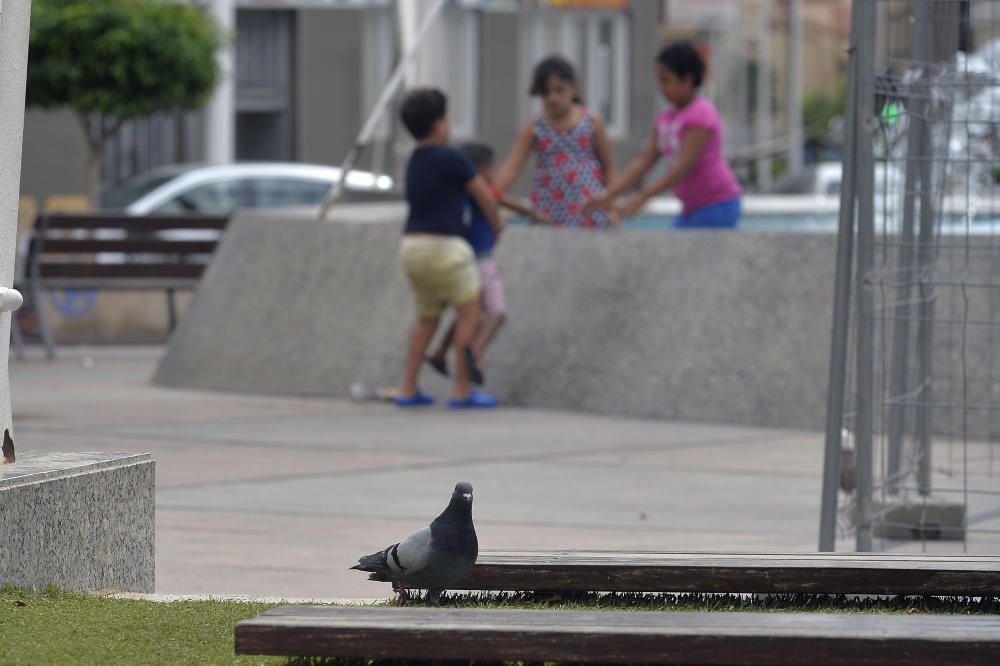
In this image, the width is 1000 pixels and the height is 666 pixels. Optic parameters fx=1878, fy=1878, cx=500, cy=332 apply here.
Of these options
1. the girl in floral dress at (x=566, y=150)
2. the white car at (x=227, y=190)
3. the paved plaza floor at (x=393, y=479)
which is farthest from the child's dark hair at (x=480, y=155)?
the white car at (x=227, y=190)

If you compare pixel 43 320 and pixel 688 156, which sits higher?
pixel 688 156

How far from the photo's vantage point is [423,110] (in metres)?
9.84

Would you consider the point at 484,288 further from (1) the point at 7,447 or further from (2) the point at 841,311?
(1) the point at 7,447

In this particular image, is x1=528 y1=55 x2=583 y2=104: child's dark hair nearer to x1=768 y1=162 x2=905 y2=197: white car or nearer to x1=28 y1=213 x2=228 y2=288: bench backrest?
x1=28 y1=213 x2=228 y2=288: bench backrest

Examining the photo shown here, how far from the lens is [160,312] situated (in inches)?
642

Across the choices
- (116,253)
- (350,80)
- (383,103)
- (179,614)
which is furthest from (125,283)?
(350,80)

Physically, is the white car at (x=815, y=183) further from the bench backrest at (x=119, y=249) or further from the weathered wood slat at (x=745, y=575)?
the weathered wood slat at (x=745, y=575)

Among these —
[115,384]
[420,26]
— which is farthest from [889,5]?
[420,26]

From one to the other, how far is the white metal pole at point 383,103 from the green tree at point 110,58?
11.3 metres

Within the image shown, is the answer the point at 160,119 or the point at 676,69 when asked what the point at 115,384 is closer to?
the point at 676,69

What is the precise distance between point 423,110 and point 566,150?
1.05 metres

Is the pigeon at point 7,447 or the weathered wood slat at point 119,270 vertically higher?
the pigeon at point 7,447

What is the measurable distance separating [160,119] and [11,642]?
34.1 meters

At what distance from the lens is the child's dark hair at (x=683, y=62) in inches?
397
